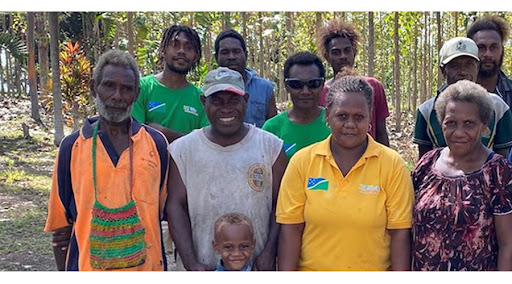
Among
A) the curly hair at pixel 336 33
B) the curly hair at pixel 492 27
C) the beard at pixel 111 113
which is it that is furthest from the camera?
the curly hair at pixel 336 33

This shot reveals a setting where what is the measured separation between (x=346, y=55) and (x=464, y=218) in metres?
2.10

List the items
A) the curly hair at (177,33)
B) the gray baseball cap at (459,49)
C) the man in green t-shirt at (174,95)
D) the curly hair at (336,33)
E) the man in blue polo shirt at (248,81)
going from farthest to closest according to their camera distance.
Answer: the curly hair at (336,33), the man in blue polo shirt at (248,81), the curly hair at (177,33), the man in green t-shirt at (174,95), the gray baseball cap at (459,49)

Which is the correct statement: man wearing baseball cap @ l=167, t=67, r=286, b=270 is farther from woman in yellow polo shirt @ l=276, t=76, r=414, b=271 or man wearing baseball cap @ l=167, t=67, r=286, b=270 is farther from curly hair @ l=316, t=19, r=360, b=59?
curly hair @ l=316, t=19, r=360, b=59

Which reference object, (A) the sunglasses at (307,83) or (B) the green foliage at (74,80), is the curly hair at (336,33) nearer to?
(A) the sunglasses at (307,83)

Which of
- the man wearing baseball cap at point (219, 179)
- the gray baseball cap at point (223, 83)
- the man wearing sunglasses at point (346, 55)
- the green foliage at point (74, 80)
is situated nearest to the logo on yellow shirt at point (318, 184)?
the man wearing baseball cap at point (219, 179)

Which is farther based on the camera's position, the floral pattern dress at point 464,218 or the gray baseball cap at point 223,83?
the gray baseball cap at point 223,83

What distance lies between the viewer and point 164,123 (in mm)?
3582

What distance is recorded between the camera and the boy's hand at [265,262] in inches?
105

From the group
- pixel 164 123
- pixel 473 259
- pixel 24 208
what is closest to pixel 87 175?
pixel 164 123

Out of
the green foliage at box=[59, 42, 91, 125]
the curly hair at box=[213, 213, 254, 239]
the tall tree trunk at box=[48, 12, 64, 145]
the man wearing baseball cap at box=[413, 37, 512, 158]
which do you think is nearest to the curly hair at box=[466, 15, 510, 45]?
the man wearing baseball cap at box=[413, 37, 512, 158]

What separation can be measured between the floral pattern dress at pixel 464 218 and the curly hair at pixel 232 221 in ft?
2.57

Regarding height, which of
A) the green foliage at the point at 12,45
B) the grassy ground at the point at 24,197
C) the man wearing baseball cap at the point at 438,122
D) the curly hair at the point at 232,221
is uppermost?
the green foliage at the point at 12,45

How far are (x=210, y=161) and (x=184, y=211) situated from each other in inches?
11.1

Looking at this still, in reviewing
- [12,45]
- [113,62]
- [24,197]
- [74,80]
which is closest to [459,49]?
[113,62]
